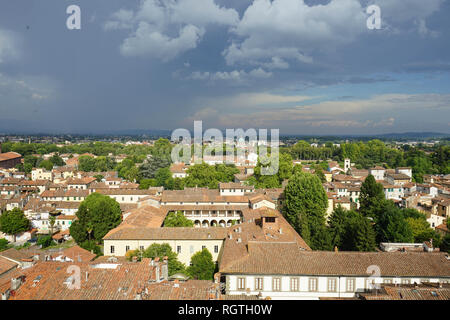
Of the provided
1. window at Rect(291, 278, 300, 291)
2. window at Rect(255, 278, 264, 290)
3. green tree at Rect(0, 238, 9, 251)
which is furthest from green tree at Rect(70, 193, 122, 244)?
window at Rect(291, 278, 300, 291)

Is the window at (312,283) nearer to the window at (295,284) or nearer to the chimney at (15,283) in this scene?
the window at (295,284)

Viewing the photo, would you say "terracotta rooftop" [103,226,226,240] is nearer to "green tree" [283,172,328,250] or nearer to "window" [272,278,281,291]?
"green tree" [283,172,328,250]

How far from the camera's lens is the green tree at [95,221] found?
24.8 m

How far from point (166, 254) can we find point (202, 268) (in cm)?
224

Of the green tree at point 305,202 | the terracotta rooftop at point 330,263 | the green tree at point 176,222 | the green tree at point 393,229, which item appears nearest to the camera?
the terracotta rooftop at point 330,263

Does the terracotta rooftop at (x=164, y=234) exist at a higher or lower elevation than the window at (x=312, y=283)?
lower

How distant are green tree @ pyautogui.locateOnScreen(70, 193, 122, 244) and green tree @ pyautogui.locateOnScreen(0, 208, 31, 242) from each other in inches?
289

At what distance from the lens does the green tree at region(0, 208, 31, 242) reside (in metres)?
28.5

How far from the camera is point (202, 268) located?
18500 millimetres

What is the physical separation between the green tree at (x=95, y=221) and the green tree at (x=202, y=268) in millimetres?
9945

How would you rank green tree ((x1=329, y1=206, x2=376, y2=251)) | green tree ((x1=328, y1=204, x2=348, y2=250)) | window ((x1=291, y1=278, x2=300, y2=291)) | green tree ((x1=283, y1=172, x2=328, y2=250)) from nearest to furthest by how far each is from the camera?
1. window ((x1=291, y1=278, x2=300, y2=291))
2. green tree ((x1=329, y1=206, x2=376, y2=251))
3. green tree ((x1=328, y1=204, x2=348, y2=250))
4. green tree ((x1=283, y1=172, x2=328, y2=250))

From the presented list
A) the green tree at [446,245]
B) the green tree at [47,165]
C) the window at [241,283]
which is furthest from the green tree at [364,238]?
the green tree at [47,165]
